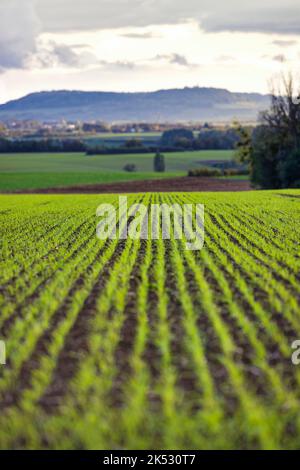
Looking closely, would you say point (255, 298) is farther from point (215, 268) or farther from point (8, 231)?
point (8, 231)

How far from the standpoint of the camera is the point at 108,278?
13.6m

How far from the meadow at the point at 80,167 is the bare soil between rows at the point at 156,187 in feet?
17.9

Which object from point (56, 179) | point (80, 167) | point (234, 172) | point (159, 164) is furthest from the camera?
point (80, 167)

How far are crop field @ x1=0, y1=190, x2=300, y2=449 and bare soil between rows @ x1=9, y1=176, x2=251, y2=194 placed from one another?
166ft

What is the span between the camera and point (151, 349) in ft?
28.4

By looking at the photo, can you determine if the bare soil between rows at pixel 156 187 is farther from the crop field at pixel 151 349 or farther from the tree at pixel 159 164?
the crop field at pixel 151 349

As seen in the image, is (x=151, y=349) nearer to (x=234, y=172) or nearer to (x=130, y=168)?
(x=234, y=172)

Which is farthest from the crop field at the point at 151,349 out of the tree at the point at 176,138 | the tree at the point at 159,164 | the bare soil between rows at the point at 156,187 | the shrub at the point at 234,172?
the tree at the point at 176,138

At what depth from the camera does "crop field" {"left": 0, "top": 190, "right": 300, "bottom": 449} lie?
6387 mm

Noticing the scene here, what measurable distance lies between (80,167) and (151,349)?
9774 cm

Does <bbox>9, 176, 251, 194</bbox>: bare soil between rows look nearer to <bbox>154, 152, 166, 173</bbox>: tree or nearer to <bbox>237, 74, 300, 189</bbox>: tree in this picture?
<bbox>237, 74, 300, 189</bbox>: tree

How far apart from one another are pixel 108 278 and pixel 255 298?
3.59 meters

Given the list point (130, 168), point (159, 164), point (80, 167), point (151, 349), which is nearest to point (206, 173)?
point (159, 164)
